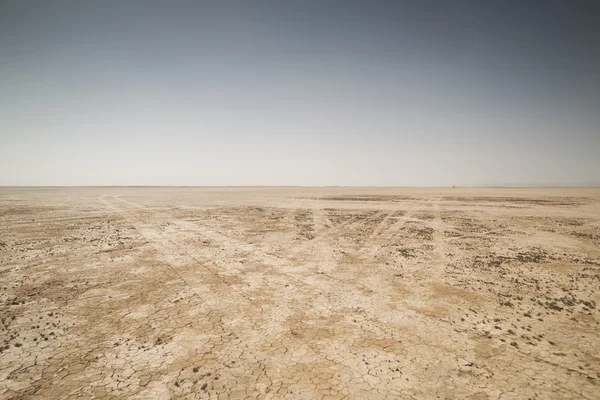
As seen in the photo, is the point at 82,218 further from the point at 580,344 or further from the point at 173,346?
the point at 580,344

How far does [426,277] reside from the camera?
35.6ft

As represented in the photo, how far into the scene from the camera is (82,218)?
25.3 meters

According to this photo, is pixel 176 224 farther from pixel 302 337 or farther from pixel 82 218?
pixel 302 337

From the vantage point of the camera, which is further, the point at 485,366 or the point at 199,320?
the point at 199,320

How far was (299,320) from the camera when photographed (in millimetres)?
7566

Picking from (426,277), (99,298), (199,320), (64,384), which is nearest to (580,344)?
(426,277)

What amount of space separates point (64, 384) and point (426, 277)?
10.8 m

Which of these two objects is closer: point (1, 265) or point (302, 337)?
point (302, 337)

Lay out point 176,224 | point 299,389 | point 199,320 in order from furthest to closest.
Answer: point 176,224 → point 199,320 → point 299,389

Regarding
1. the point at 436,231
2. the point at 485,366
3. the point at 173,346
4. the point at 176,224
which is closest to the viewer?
the point at 485,366

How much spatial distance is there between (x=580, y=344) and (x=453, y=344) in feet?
9.23

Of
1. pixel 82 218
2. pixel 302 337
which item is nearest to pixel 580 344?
pixel 302 337

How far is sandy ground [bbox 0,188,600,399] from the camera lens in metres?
5.21

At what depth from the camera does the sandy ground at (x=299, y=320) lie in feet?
17.1
